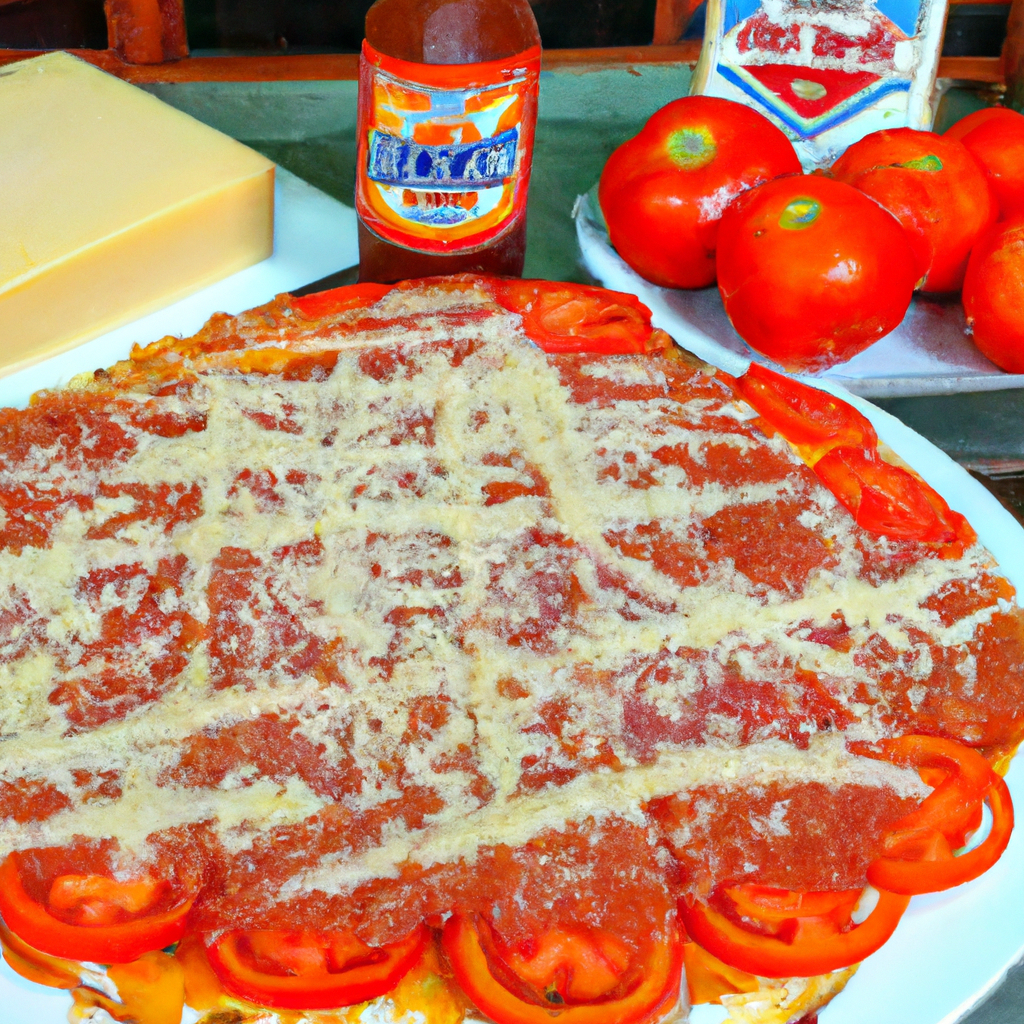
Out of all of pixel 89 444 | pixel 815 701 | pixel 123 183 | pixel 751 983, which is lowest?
pixel 751 983

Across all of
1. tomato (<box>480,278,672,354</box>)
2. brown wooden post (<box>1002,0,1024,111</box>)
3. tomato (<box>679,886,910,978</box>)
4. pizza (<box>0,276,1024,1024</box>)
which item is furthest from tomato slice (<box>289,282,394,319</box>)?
brown wooden post (<box>1002,0,1024,111</box>)

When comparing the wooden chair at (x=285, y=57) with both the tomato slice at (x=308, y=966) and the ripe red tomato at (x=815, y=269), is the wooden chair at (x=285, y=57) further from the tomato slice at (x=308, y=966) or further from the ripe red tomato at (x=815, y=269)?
the tomato slice at (x=308, y=966)

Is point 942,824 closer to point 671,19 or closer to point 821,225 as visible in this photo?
point 821,225

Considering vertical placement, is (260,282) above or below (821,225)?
below

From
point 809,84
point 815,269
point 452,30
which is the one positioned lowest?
point 815,269

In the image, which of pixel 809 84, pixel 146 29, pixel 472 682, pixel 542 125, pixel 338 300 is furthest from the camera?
pixel 542 125

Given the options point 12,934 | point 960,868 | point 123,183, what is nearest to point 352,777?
point 12,934

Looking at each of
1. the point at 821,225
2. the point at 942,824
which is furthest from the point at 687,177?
the point at 942,824

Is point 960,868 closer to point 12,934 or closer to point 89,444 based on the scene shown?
point 12,934
